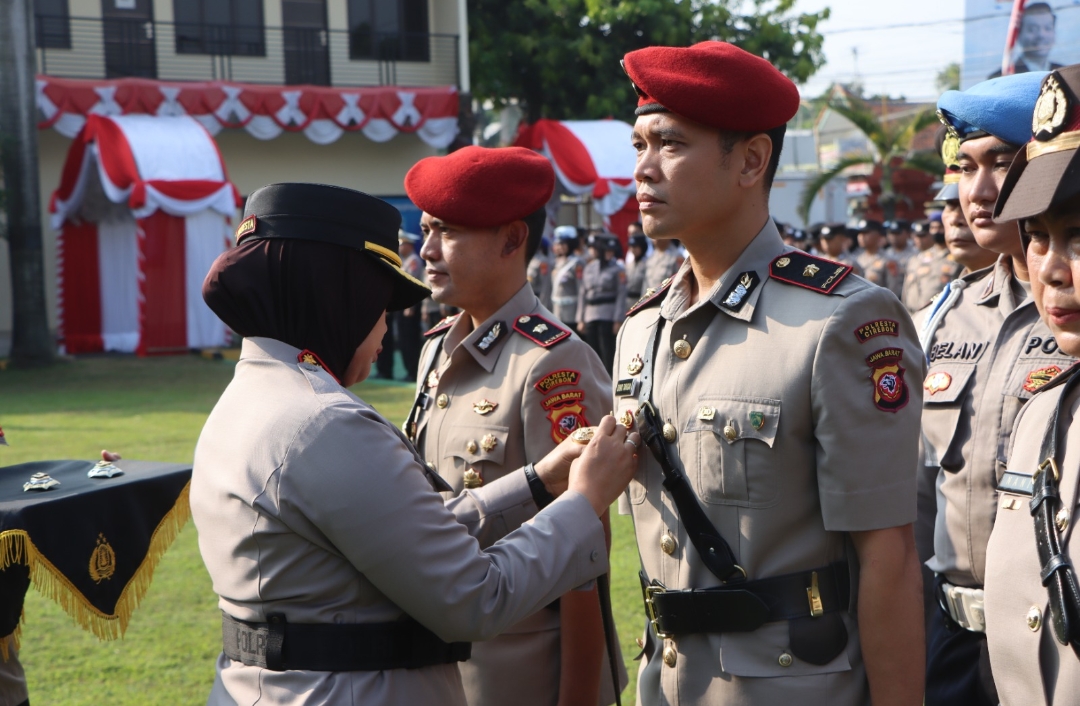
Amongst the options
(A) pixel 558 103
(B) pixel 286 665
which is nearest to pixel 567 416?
(B) pixel 286 665

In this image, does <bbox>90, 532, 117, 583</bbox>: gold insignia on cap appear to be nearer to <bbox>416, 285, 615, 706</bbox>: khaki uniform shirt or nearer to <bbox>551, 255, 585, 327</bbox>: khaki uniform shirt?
<bbox>416, 285, 615, 706</bbox>: khaki uniform shirt

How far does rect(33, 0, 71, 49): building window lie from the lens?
60.6 ft

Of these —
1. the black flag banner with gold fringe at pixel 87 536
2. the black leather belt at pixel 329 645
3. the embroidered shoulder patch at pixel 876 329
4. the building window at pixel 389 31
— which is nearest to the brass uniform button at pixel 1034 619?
the embroidered shoulder patch at pixel 876 329

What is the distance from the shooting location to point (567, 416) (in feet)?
8.54

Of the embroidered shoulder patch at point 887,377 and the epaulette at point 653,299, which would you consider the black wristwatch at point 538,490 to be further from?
the embroidered shoulder patch at point 887,377

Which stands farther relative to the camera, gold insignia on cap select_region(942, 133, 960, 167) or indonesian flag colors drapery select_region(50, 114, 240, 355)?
indonesian flag colors drapery select_region(50, 114, 240, 355)

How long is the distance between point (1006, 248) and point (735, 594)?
1.25m

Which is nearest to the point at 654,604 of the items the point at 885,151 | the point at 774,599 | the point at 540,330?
the point at 774,599

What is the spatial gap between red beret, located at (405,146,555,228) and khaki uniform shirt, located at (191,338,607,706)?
902mm

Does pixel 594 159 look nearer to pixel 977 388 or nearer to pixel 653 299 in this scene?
pixel 977 388

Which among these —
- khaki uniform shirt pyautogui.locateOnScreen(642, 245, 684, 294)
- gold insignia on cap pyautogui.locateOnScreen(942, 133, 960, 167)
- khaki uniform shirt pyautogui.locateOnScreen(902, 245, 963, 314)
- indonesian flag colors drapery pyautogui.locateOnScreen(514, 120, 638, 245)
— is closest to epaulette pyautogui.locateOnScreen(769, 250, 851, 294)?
gold insignia on cap pyautogui.locateOnScreen(942, 133, 960, 167)

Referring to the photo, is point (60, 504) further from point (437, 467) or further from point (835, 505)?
point (835, 505)

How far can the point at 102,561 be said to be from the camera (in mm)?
2771

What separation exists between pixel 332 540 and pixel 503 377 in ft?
3.25
